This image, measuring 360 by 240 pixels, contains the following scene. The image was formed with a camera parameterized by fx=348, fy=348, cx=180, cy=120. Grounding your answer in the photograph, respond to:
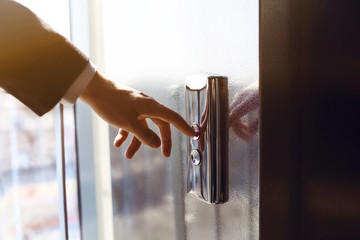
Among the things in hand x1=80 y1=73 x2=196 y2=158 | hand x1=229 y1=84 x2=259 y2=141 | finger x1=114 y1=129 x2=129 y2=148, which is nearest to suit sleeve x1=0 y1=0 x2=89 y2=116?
hand x1=80 y1=73 x2=196 y2=158

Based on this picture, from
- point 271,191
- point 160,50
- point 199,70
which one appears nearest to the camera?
point 271,191

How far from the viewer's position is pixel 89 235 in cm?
117

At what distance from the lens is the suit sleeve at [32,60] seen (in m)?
0.58

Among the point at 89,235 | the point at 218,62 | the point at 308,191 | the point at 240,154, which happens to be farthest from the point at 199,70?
the point at 89,235

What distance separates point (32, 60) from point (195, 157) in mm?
332

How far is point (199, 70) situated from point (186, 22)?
105 mm

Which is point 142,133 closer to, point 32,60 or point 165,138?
point 165,138

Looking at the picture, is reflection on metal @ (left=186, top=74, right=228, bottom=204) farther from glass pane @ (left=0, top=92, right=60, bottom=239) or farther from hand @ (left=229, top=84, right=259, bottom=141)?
glass pane @ (left=0, top=92, right=60, bottom=239)

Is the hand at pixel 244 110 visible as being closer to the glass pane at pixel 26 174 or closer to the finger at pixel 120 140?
the finger at pixel 120 140

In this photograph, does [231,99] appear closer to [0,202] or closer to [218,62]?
[218,62]

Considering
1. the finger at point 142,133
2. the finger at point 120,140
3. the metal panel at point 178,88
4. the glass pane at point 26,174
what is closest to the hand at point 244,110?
the metal panel at point 178,88

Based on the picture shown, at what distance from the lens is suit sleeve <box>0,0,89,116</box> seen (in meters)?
0.58

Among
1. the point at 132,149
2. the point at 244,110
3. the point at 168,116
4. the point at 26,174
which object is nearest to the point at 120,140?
the point at 132,149

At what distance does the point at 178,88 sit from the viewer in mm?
730
